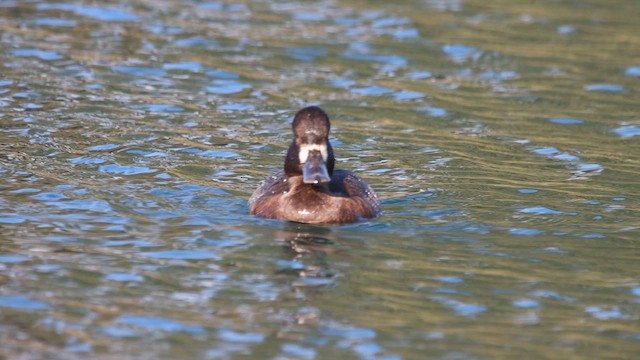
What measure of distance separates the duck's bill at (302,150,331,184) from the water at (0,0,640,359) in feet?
1.67

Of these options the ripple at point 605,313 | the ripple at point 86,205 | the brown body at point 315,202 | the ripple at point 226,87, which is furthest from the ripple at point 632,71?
the ripple at point 605,313

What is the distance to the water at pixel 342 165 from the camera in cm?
860

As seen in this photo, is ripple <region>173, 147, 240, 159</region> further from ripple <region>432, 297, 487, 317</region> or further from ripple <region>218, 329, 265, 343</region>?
ripple <region>218, 329, 265, 343</region>

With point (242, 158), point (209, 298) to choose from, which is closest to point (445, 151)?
point (242, 158)

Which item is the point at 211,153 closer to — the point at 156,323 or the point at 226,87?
the point at 226,87

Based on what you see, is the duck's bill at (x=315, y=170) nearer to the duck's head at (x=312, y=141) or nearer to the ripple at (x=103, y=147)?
the duck's head at (x=312, y=141)

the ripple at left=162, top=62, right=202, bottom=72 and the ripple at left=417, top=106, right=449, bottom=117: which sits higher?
the ripple at left=162, top=62, right=202, bottom=72

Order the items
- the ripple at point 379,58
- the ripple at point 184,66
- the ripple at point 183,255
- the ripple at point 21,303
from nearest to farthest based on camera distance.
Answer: the ripple at point 21,303
the ripple at point 183,255
the ripple at point 184,66
the ripple at point 379,58

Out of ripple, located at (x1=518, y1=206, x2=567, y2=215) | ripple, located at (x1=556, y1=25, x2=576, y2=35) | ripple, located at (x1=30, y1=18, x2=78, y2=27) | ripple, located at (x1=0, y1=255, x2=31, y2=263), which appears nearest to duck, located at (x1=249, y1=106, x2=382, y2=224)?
ripple, located at (x1=518, y1=206, x2=567, y2=215)

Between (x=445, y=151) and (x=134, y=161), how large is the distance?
369 centimetres

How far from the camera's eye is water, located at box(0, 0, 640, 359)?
8.60 metres

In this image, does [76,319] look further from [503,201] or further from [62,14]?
[62,14]

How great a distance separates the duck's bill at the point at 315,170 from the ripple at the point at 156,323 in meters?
2.87

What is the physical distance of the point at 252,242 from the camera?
35.0 ft
